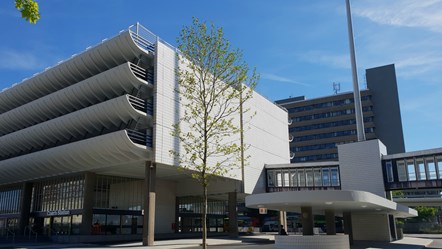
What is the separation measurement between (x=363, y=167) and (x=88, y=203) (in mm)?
26807

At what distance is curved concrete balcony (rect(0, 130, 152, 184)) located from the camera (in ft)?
109

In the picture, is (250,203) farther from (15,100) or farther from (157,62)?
(15,100)

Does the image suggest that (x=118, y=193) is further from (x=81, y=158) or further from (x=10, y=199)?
(x=10, y=199)

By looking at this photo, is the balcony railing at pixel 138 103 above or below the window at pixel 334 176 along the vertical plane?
above

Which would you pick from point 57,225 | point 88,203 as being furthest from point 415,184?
point 57,225

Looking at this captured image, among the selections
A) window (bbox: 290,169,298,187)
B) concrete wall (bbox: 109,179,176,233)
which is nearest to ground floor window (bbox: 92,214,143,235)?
concrete wall (bbox: 109,179,176,233)

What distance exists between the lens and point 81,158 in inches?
1441

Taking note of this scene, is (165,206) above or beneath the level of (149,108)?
beneath

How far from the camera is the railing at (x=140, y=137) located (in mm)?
33250

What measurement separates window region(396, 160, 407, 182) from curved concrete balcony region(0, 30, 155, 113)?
2574cm

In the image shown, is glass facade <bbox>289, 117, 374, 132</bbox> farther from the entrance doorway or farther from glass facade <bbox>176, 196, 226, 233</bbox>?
the entrance doorway

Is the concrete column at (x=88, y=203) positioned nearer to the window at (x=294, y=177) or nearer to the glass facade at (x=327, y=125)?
the window at (x=294, y=177)

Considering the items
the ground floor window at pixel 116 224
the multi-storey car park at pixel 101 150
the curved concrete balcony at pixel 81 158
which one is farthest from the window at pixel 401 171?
the ground floor window at pixel 116 224

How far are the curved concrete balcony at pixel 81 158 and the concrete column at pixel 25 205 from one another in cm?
181
